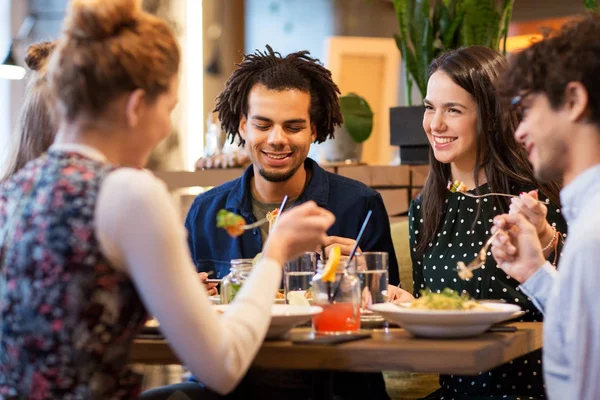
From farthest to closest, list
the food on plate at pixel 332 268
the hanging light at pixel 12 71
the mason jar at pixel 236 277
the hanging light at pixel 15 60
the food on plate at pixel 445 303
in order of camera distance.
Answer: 1. the hanging light at pixel 12 71
2. the hanging light at pixel 15 60
3. the mason jar at pixel 236 277
4. the food on plate at pixel 332 268
5. the food on plate at pixel 445 303

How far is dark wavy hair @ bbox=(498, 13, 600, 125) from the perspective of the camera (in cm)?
165

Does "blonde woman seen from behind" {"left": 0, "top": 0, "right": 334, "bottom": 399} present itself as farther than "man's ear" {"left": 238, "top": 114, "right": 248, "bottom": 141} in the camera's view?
No

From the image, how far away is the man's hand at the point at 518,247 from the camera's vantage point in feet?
6.68

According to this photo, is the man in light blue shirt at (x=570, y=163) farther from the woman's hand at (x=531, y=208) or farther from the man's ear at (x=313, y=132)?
the man's ear at (x=313, y=132)

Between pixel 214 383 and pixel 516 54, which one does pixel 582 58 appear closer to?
pixel 516 54

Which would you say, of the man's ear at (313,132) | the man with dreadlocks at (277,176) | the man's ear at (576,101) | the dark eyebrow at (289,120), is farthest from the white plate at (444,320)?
the man's ear at (313,132)

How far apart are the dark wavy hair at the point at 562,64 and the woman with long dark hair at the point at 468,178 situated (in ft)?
2.53

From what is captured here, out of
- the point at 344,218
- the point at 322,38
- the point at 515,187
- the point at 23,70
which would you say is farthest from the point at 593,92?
the point at 322,38

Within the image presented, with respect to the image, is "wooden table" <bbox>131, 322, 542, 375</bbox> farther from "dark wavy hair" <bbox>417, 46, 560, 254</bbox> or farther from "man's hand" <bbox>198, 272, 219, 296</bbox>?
"dark wavy hair" <bbox>417, 46, 560, 254</bbox>

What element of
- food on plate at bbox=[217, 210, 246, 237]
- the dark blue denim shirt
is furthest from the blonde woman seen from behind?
the dark blue denim shirt

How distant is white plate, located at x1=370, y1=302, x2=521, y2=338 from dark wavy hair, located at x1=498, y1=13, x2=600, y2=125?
411 mm

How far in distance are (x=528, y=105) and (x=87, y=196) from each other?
2.86ft

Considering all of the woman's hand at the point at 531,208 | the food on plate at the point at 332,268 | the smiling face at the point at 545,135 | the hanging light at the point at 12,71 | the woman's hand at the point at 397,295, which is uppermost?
the hanging light at the point at 12,71

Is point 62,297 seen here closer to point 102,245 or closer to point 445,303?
point 102,245
